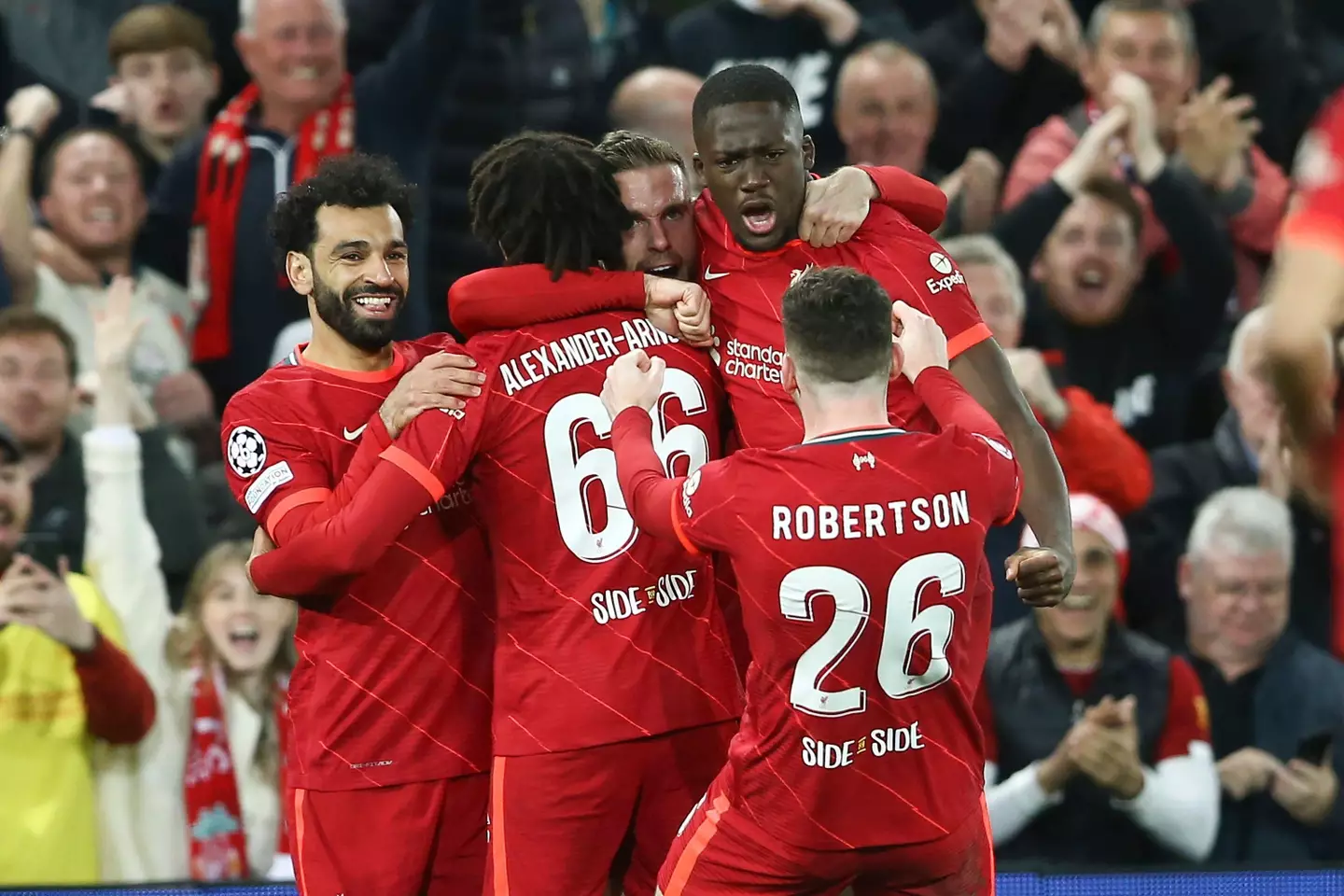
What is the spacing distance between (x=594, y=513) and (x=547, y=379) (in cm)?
26

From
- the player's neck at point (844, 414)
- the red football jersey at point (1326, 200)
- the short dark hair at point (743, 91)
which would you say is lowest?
the player's neck at point (844, 414)

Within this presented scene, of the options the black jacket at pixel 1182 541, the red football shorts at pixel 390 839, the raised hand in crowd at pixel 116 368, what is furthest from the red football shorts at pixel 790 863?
the raised hand in crowd at pixel 116 368

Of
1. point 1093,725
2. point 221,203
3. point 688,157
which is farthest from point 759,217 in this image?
point 221,203

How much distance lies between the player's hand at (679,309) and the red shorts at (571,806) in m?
0.73

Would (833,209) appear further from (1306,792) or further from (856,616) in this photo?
(1306,792)

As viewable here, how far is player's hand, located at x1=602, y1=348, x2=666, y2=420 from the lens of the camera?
2.96 m

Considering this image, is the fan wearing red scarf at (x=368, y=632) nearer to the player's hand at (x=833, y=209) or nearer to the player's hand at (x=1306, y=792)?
the player's hand at (x=833, y=209)

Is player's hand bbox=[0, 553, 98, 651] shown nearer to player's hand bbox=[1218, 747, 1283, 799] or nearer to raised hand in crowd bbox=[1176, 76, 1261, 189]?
player's hand bbox=[1218, 747, 1283, 799]

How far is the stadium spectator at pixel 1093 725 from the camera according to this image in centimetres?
511

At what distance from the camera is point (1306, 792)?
5191 mm

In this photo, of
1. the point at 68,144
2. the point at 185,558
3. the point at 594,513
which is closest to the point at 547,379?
the point at 594,513

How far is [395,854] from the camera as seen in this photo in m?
3.17

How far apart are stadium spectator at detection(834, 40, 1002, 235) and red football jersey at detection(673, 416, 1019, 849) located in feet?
9.54

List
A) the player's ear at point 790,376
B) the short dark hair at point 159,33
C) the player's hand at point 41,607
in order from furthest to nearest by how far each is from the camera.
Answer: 1. the short dark hair at point 159,33
2. the player's hand at point 41,607
3. the player's ear at point 790,376
